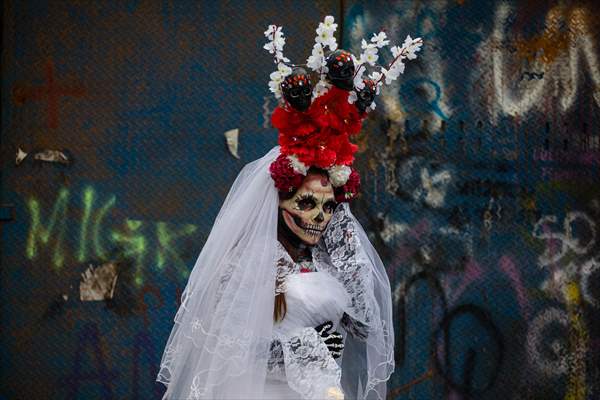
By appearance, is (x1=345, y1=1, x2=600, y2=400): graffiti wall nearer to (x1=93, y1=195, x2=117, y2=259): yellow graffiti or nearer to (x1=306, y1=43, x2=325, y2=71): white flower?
(x1=93, y1=195, x2=117, y2=259): yellow graffiti

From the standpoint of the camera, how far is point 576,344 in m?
5.99

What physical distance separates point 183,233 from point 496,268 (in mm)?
2157

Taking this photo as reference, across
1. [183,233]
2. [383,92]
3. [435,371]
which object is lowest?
[435,371]

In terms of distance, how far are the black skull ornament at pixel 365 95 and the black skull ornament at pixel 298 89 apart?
0.82ft

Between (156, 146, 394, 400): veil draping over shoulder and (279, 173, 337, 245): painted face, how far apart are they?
0.25ft

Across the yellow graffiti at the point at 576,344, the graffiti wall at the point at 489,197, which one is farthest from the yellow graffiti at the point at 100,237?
the yellow graffiti at the point at 576,344

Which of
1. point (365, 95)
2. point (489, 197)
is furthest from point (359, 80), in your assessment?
point (489, 197)

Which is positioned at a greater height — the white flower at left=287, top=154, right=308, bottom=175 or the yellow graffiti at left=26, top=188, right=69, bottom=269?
the white flower at left=287, top=154, right=308, bottom=175

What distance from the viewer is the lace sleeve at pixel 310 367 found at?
3.49 m

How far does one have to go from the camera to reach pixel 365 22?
19.5ft

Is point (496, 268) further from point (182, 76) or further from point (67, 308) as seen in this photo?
point (67, 308)

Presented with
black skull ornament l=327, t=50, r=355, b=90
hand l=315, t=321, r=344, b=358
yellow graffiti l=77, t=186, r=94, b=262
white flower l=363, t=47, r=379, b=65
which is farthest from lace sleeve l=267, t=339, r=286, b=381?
yellow graffiti l=77, t=186, r=94, b=262

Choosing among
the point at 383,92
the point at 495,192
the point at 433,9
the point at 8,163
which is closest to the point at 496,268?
the point at 495,192

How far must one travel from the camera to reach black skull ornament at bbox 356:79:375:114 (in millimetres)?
3797
